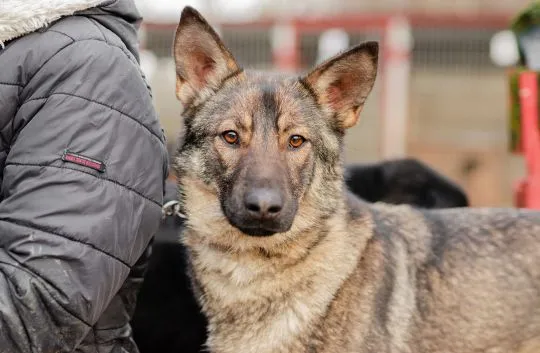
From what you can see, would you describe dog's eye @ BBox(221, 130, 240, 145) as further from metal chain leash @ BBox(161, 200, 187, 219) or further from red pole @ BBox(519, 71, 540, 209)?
red pole @ BBox(519, 71, 540, 209)

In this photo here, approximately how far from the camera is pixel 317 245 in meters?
2.67

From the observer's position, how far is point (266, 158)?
8.14ft

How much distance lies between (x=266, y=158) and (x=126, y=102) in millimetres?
528

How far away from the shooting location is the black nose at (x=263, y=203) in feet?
7.57

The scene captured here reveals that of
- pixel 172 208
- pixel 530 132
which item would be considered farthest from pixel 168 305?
pixel 530 132

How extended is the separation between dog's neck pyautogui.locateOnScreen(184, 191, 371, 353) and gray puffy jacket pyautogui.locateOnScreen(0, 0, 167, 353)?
0.44m

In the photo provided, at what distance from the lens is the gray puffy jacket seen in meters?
1.99

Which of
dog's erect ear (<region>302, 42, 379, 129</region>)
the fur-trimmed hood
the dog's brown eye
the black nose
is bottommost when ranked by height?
the black nose

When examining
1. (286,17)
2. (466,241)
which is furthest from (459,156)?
(466,241)

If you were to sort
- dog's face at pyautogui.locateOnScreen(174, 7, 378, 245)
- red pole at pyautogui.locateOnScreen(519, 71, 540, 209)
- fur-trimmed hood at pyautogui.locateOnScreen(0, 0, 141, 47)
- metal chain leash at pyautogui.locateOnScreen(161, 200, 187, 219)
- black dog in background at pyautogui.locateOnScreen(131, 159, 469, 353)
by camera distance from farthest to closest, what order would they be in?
red pole at pyautogui.locateOnScreen(519, 71, 540, 209) < black dog in background at pyautogui.locateOnScreen(131, 159, 469, 353) < metal chain leash at pyautogui.locateOnScreen(161, 200, 187, 219) < dog's face at pyautogui.locateOnScreen(174, 7, 378, 245) < fur-trimmed hood at pyautogui.locateOnScreen(0, 0, 141, 47)

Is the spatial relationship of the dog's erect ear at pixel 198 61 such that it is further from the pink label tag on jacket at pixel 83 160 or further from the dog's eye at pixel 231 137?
the pink label tag on jacket at pixel 83 160

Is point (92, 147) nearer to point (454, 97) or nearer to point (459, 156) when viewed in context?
point (459, 156)

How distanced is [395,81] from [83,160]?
347 inches

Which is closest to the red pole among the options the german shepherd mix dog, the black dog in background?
the german shepherd mix dog
